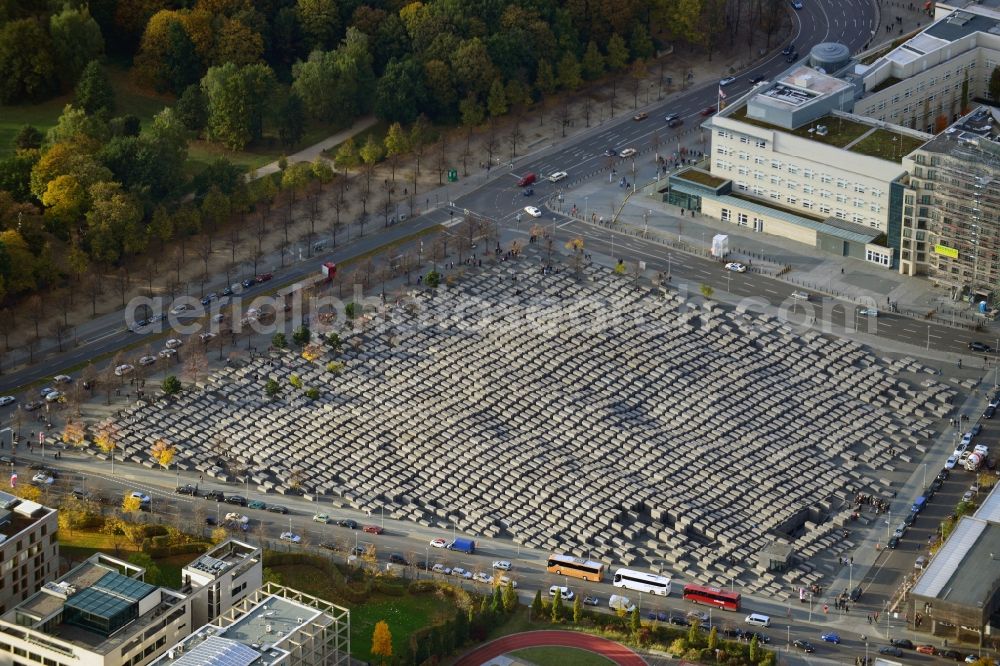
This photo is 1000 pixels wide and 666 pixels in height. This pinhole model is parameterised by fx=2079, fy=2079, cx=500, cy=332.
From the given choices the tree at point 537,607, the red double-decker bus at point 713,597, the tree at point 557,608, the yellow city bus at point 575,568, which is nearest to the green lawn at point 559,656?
the tree at point 557,608

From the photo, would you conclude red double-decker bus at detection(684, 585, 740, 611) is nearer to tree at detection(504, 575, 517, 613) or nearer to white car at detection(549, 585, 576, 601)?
white car at detection(549, 585, 576, 601)

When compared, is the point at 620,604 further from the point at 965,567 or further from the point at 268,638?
the point at 268,638

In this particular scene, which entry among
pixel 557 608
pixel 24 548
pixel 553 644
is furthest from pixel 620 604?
pixel 24 548

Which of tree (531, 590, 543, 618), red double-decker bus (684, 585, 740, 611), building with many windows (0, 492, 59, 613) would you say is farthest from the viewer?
red double-decker bus (684, 585, 740, 611)

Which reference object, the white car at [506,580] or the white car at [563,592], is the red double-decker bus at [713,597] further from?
the white car at [506,580]

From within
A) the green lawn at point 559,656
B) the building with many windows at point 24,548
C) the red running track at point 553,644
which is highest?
the building with many windows at point 24,548

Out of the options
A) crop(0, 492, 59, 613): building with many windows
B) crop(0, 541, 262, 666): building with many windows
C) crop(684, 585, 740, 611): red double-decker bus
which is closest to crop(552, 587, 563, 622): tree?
crop(684, 585, 740, 611): red double-decker bus
